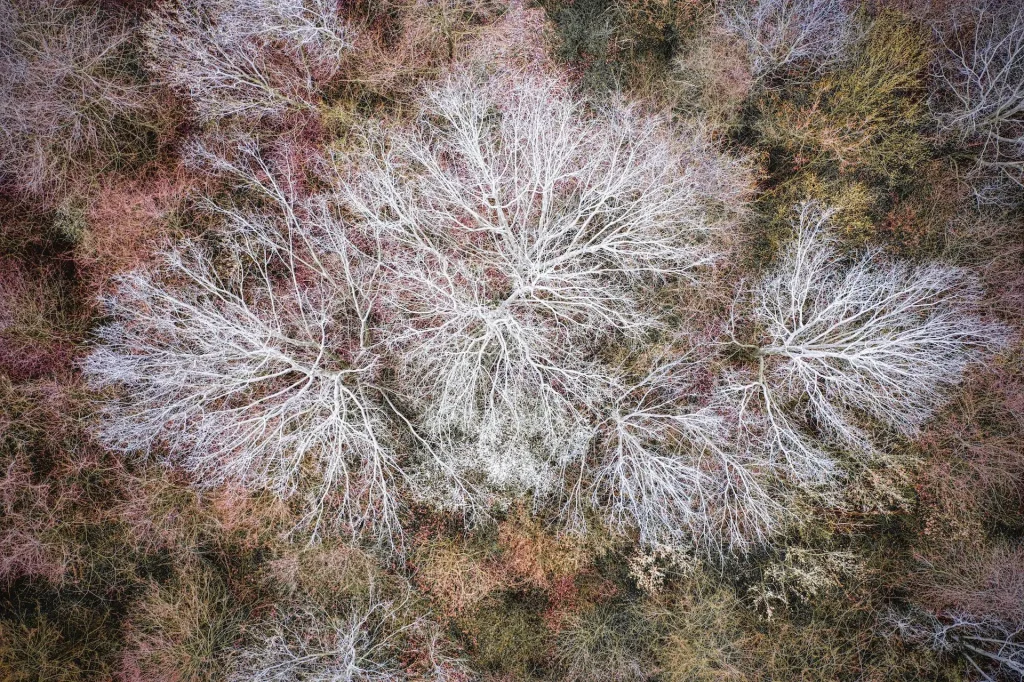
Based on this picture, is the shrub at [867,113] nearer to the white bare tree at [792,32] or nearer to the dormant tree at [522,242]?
the white bare tree at [792,32]

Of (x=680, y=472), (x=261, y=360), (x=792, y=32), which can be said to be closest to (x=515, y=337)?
(x=680, y=472)

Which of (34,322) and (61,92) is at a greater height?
(61,92)

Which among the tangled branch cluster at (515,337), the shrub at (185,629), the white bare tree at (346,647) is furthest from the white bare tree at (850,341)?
the shrub at (185,629)

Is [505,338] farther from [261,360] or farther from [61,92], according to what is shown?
[61,92]

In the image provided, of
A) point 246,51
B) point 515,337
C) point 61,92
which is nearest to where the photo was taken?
point 515,337

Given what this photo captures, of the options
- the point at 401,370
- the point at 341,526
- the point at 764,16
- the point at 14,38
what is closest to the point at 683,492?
the point at 401,370

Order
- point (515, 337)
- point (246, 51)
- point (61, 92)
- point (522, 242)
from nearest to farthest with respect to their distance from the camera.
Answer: point (515, 337)
point (522, 242)
point (61, 92)
point (246, 51)

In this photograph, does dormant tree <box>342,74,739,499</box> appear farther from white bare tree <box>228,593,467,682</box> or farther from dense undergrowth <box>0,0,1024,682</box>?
white bare tree <box>228,593,467,682</box>
